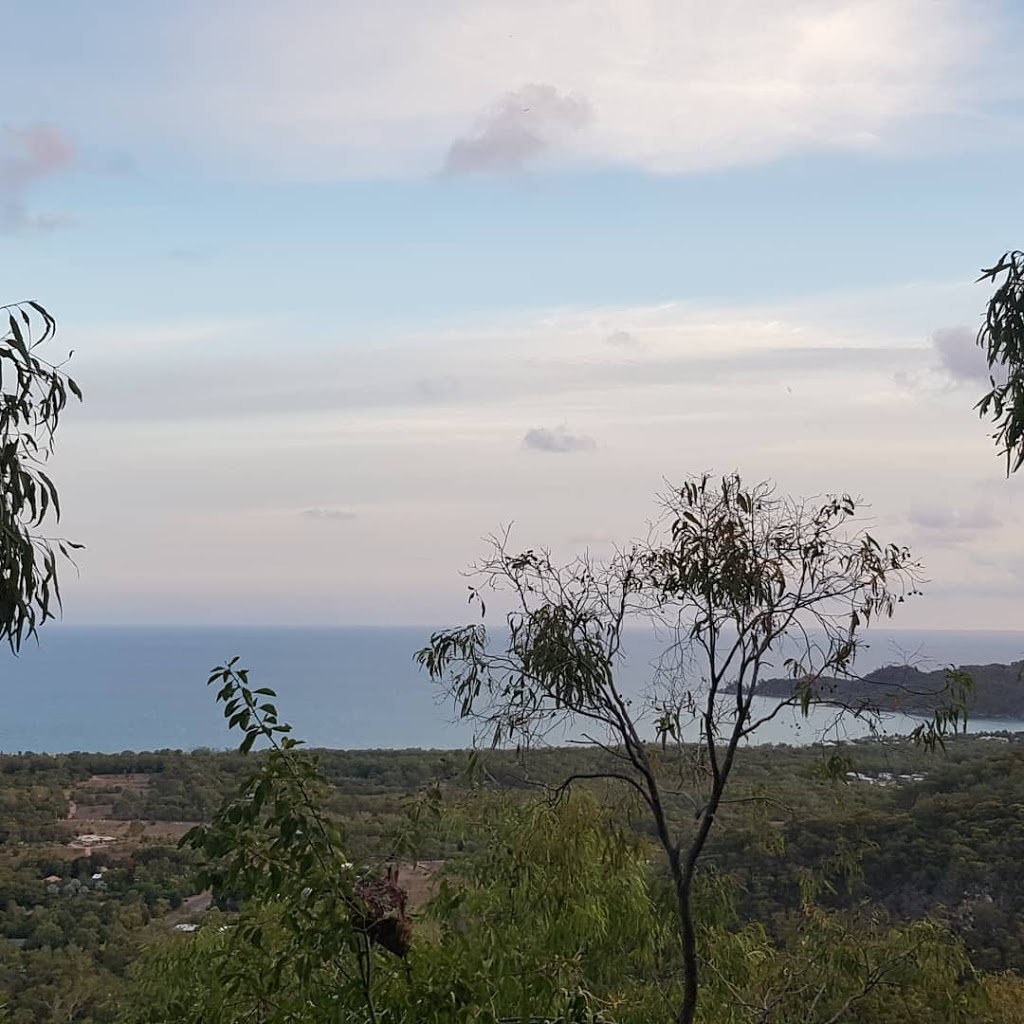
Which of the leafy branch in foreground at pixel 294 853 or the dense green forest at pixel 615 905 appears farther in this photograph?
the dense green forest at pixel 615 905

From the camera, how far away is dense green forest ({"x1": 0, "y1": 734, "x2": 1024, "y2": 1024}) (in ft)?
11.3

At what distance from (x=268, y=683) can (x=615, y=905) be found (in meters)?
2.11

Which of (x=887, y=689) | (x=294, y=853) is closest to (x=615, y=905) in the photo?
(x=887, y=689)

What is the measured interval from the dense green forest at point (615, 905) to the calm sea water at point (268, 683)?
0.48 m

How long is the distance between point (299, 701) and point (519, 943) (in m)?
25.3

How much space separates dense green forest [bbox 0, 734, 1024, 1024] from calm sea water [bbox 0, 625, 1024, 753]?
1.57 feet

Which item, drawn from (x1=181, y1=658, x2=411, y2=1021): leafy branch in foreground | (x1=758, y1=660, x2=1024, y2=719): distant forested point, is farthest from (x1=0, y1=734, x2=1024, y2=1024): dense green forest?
(x1=758, y1=660, x2=1024, y2=719): distant forested point

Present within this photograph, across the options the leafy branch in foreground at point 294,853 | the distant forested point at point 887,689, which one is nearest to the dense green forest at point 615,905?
the leafy branch in foreground at point 294,853

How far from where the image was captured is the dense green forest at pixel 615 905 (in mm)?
3447

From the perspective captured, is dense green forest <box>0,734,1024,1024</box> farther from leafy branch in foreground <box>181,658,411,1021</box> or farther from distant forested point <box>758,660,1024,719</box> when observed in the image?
distant forested point <box>758,660,1024,719</box>

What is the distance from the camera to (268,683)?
408 centimetres

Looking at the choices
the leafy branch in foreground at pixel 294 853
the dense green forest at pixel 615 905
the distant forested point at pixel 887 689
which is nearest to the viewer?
the leafy branch in foreground at pixel 294 853

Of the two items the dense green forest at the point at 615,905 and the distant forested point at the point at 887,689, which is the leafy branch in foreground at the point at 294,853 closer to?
the dense green forest at the point at 615,905

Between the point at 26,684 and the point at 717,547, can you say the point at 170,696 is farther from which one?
the point at 717,547
